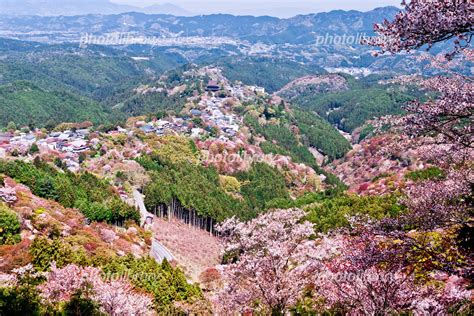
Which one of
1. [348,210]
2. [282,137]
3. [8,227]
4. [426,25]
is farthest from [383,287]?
[282,137]

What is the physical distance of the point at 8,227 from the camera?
3641 centimetres

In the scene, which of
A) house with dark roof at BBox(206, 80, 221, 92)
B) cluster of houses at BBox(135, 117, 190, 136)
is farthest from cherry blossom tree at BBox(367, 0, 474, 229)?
house with dark roof at BBox(206, 80, 221, 92)

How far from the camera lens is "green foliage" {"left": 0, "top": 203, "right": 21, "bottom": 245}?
35.9 meters

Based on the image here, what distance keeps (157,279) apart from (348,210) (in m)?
23.8

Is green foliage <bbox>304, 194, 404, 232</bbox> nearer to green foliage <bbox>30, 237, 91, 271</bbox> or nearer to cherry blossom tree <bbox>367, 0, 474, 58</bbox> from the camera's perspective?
green foliage <bbox>30, 237, 91, 271</bbox>

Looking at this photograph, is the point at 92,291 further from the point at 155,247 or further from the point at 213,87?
the point at 213,87

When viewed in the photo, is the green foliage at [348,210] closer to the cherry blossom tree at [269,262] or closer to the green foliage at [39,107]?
the cherry blossom tree at [269,262]

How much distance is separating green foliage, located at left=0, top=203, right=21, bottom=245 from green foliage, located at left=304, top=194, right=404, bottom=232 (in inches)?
1052

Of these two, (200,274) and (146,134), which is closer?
(200,274)

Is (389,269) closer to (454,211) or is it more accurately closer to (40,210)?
(454,211)

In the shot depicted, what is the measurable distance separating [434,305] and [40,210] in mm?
39209

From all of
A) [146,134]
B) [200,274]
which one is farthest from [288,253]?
[146,134]

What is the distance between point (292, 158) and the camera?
112812 millimetres

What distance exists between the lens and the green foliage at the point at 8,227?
3594cm
